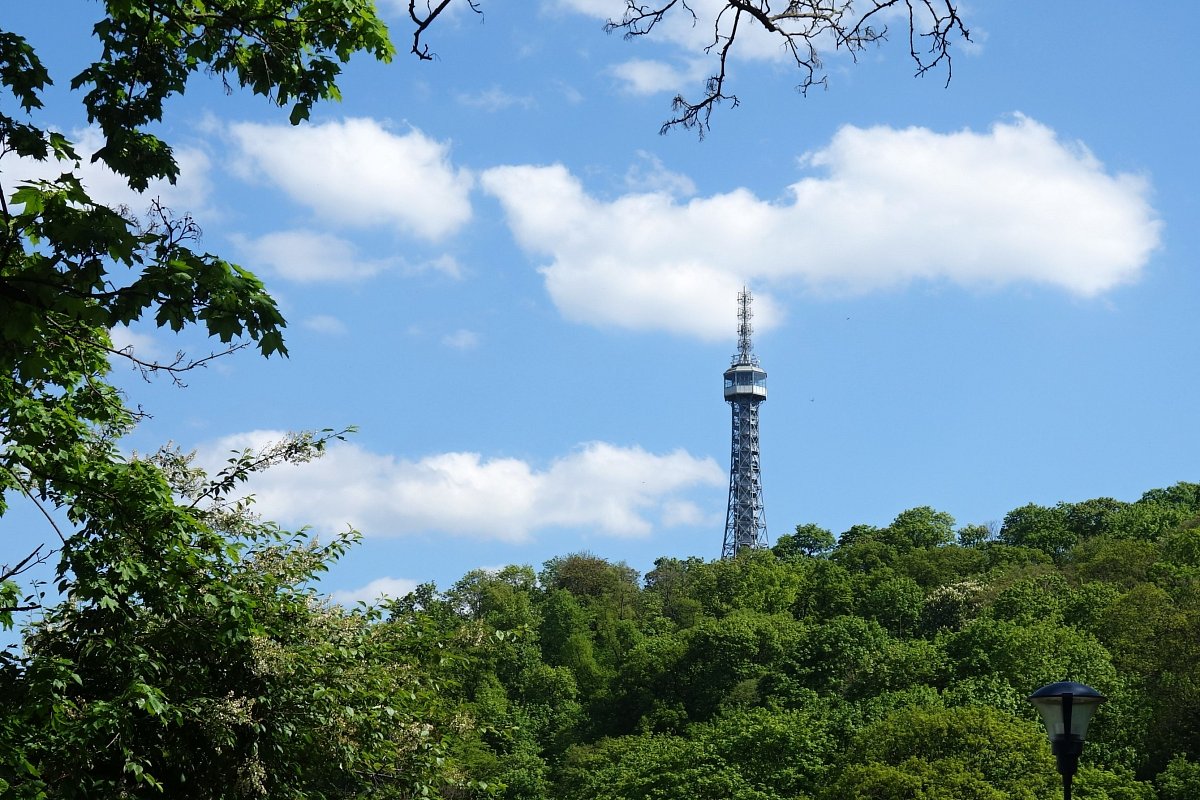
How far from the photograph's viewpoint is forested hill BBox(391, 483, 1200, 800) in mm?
44781

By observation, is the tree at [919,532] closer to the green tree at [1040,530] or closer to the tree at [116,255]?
the green tree at [1040,530]

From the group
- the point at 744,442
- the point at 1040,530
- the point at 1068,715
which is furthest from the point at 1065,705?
the point at 744,442

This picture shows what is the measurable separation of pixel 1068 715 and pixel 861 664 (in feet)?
165

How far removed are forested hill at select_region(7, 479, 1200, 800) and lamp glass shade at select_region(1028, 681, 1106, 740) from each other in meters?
6.36

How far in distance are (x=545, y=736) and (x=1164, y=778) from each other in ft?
122

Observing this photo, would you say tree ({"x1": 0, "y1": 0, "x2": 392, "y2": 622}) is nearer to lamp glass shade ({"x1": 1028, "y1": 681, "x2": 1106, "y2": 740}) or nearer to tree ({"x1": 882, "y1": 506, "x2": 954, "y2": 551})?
lamp glass shade ({"x1": 1028, "y1": 681, "x2": 1106, "y2": 740})

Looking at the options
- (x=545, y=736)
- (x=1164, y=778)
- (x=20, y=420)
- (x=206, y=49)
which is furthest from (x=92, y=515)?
(x=545, y=736)

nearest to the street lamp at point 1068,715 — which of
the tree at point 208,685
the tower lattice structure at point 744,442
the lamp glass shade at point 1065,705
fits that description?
the lamp glass shade at point 1065,705

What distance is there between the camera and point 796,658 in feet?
218

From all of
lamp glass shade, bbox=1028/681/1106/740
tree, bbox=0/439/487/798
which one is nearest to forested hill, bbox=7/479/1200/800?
tree, bbox=0/439/487/798

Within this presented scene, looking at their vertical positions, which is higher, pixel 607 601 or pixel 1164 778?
pixel 607 601

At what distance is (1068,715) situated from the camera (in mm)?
12500

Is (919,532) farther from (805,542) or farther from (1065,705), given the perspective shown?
(1065,705)

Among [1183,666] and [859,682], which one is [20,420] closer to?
[1183,666]
